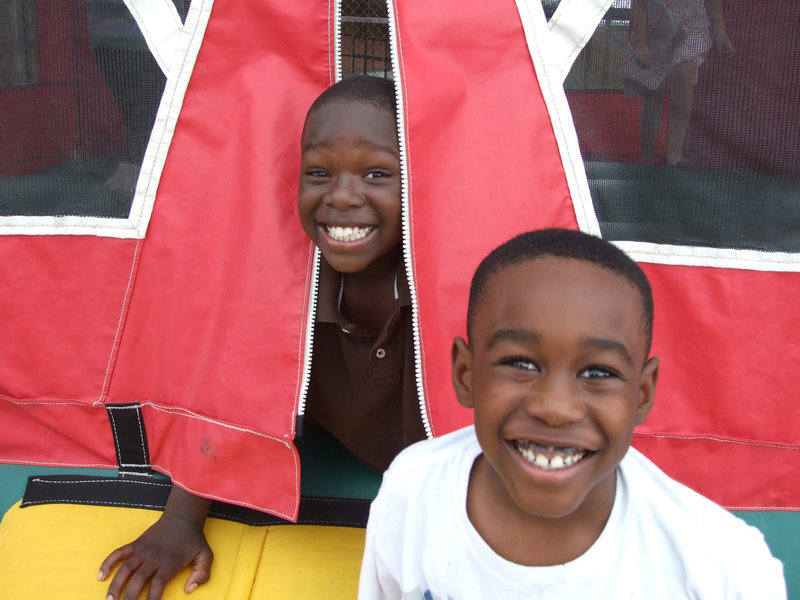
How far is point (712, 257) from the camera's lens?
158cm

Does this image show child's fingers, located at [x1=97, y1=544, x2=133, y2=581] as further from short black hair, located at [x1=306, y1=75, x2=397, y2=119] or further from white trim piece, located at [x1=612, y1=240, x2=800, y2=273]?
white trim piece, located at [x1=612, y1=240, x2=800, y2=273]

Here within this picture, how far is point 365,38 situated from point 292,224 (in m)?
0.57

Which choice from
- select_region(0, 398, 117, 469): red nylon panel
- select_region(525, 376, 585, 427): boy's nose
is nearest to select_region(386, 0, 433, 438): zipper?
select_region(525, 376, 585, 427): boy's nose

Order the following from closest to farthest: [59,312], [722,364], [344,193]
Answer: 1. [344,193]
2. [722,364]
3. [59,312]

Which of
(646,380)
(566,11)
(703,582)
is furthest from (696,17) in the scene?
(703,582)

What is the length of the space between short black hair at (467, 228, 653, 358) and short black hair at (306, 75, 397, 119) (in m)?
0.55

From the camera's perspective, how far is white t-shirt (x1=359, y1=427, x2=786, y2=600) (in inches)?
39.5

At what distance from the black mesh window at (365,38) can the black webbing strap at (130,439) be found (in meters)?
0.96

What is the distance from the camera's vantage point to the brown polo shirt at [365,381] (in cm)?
165

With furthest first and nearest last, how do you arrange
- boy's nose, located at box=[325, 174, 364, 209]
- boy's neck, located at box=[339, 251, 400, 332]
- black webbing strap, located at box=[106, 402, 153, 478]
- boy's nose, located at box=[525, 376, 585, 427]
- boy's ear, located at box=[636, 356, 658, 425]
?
1. black webbing strap, located at box=[106, 402, 153, 478]
2. boy's neck, located at box=[339, 251, 400, 332]
3. boy's nose, located at box=[325, 174, 364, 209]
4. boy's ear, located at box=[636, 356, 658, 425]
5. boy's nose, located at box=[525, 376, 585, 427]

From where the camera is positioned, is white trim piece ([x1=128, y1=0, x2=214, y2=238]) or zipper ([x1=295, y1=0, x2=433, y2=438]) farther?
white trim piece ([x1=128, y1=0, x2=214, y2=238])

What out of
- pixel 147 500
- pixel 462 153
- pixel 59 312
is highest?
pixel 462 153

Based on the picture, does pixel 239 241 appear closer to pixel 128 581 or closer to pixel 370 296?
pixel 370 296

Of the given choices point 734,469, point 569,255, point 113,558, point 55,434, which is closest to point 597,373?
point 569,255
